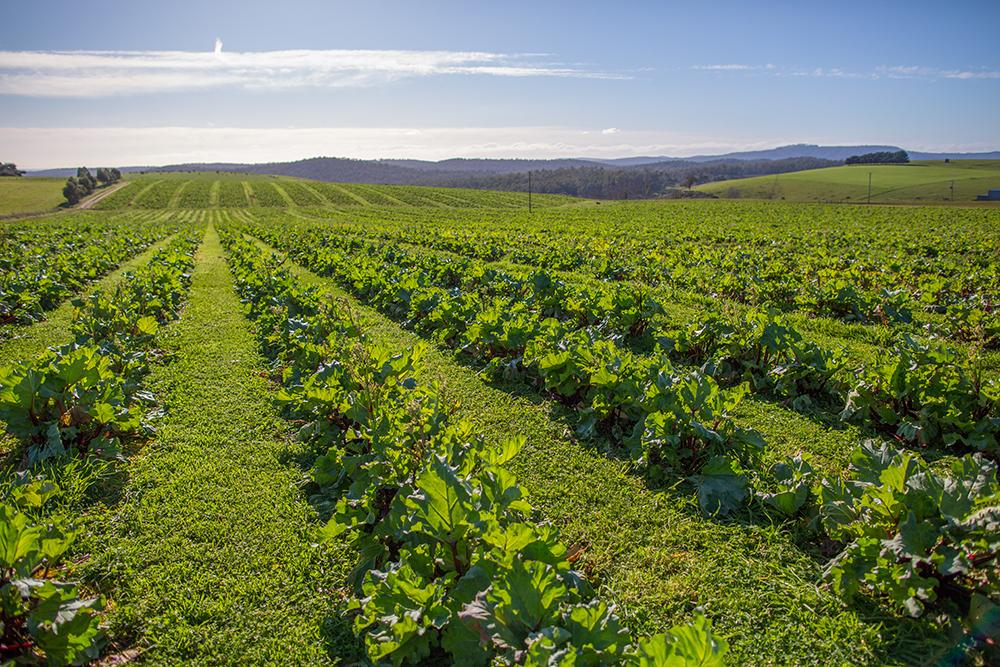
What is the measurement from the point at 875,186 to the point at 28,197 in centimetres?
12261

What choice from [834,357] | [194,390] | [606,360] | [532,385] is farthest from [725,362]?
[194,390]

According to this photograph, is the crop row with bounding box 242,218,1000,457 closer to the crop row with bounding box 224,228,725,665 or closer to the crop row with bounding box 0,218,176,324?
the crop row with bounding box 224,228,725,665

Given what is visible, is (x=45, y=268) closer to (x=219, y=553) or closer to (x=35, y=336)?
(x=35, y=336)

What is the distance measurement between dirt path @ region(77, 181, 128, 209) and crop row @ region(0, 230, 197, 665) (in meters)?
72.4

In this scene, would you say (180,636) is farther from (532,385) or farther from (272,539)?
(532,385)

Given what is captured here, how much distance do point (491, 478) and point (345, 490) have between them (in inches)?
71.2

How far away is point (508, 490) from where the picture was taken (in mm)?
3643

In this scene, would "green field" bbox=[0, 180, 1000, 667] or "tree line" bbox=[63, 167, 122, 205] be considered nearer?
"green field" bbox=[0, 180, 1000, 667]

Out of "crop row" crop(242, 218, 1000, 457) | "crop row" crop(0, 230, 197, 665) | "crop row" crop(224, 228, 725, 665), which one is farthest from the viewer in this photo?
"crop row" crop(242, 218, 1000, 457)

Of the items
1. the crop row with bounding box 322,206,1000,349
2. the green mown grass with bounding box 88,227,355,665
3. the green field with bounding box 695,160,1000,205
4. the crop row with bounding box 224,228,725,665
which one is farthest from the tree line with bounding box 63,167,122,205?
the green field with bounding box 695,160,1000,205

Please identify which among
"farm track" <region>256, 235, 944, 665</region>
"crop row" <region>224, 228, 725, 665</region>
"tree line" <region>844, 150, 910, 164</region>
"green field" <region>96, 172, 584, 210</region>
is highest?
"tree line" <region>844, 150, 910, 164</region>

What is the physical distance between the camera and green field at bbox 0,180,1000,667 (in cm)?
→ 306

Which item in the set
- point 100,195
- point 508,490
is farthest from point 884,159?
point 508,490

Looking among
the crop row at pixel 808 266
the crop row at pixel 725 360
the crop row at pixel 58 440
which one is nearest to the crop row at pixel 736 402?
the crop row at pixel 725 360
